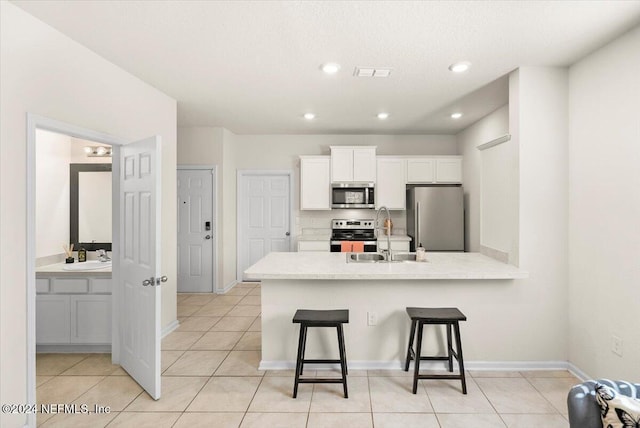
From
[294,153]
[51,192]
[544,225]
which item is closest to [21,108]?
[51,192]

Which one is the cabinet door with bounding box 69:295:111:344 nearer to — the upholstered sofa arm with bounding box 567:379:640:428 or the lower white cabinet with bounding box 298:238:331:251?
the lower white cabinet with bounding box 298:238:331:251

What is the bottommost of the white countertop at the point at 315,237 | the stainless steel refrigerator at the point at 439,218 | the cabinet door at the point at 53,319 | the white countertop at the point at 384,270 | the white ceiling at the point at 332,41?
the cabinet door at the point at 53,319

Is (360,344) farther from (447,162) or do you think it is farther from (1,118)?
(447,162)

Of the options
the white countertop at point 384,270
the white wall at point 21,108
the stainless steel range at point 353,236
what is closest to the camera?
the white wall at point 21,108

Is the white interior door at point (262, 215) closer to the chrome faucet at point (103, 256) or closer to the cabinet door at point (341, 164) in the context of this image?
the cabinet door at point (341, 164)

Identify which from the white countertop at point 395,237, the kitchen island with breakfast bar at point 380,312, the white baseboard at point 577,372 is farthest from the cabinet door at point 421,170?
the white baseboard at point 577,372

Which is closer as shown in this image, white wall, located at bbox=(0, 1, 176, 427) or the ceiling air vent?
white wall, located at bbox=(0, 1, 176, 427)

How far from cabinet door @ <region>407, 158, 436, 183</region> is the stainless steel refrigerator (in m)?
0.32

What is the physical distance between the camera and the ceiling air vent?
300cm

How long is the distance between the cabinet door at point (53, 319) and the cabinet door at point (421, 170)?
4.63 metres

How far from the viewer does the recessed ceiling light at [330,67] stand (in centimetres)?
291

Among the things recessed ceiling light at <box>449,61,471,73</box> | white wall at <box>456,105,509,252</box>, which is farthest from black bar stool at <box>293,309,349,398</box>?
white wall at <box>456,105,509,252</box>

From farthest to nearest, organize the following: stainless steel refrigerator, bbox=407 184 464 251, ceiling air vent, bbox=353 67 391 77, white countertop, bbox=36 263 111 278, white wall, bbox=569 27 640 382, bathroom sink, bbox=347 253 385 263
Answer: stainless steel refrigerator, bbox=407 184 464 251, bathroom sink, bbox=347 253 385 263, white countertop, bbox=36 263 111 278, ceiling air vent, bbox=353 67 391 77, white wall, bbox=569 27 640 382

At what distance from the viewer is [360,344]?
9.74 ft
